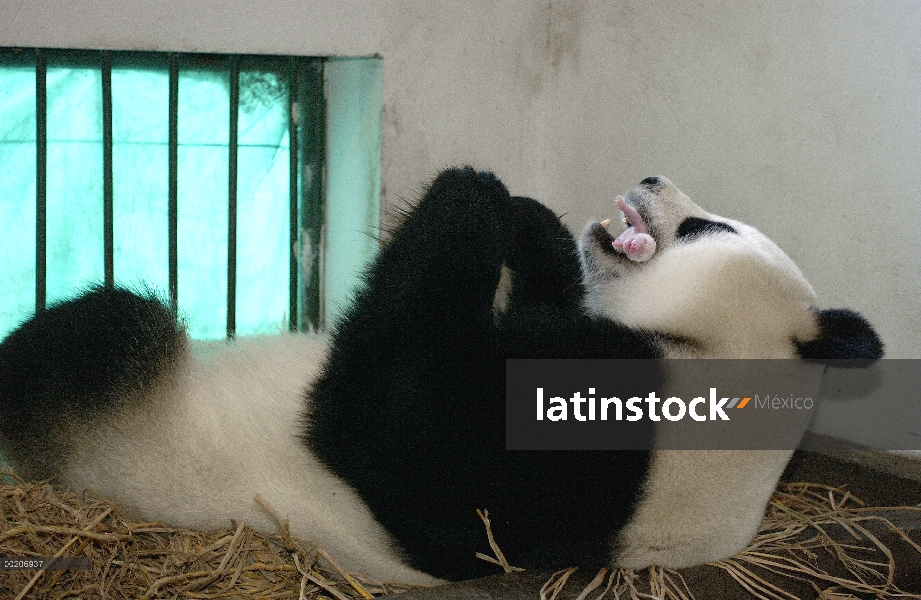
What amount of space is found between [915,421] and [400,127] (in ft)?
6.96

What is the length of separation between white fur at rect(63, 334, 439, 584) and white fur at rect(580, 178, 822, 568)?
62cm

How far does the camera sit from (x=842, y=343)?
1845 mm

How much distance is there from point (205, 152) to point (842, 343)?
2.64 meters

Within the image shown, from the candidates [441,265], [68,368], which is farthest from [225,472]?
[441,265]

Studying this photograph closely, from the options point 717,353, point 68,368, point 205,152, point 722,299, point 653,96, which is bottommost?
point 68,368

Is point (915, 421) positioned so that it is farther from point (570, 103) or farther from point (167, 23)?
point (167, 23)

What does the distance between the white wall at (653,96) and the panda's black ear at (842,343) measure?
2.53ft

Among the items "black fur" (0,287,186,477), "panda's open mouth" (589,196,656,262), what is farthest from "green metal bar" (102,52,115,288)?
"panda's open mouth" (589,196,656,262)

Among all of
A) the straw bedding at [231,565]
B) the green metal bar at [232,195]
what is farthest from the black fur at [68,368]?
the green metal bar at [232,195]

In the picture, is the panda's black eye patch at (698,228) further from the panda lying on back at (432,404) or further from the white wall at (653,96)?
the white wall at (653,96)

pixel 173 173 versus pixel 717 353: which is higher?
pixel 173 173

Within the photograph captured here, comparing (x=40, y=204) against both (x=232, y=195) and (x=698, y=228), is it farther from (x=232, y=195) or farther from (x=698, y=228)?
(x=698, y=228)

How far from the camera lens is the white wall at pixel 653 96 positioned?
2545 mm

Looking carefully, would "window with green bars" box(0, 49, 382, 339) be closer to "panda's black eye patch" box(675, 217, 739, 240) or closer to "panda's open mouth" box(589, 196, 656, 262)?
"panda's open mouth" box(589, 196, 656, 262)
